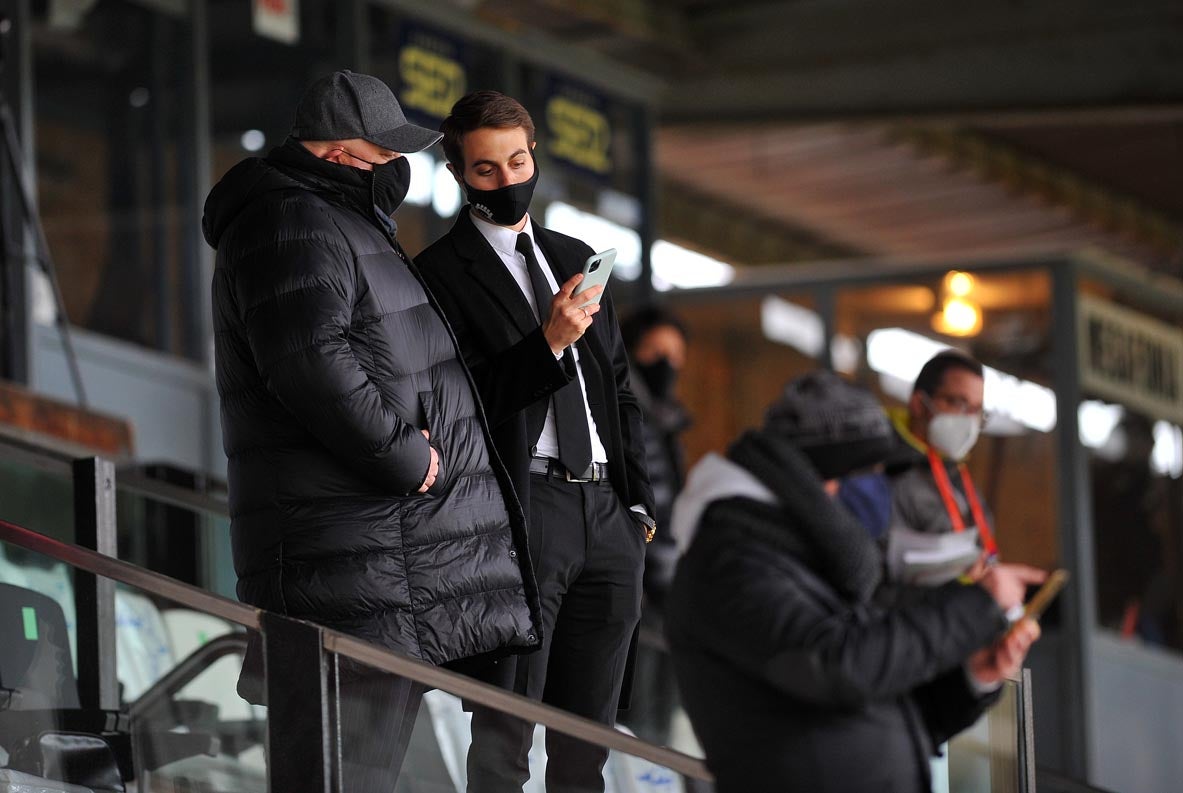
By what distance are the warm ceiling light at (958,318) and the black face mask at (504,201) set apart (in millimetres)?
6260

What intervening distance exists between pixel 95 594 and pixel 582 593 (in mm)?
949

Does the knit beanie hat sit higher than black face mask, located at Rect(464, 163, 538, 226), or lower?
lower

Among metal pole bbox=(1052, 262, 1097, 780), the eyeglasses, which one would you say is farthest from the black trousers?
metal pole bbox=(1052, 262, 1097, 780)

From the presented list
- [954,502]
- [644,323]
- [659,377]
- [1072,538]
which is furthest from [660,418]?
[1072,538]

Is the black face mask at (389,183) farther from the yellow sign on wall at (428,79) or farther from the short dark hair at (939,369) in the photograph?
the yellow sign on wall at (428,79)

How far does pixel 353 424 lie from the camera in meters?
3.14

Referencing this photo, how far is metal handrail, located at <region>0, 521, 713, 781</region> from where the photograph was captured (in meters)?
2.87

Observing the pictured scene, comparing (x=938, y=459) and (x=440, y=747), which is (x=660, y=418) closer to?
(x=938, y=459)

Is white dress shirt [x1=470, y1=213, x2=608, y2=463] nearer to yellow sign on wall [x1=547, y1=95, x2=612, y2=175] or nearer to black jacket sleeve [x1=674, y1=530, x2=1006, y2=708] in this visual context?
black jacket sleeve [x1=674, y1=530, x2=1006, y2=708]

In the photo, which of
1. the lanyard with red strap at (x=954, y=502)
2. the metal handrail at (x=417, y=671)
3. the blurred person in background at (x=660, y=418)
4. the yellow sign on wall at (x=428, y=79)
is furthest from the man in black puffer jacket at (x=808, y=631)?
the yellow sign on wall at (x=428, y=79)

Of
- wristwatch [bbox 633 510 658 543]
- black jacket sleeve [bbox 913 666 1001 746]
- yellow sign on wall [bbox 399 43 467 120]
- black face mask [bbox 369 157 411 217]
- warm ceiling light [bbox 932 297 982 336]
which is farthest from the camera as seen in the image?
yellow sign on wall [bbox 399 43 467 120]

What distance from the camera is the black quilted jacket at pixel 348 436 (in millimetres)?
3148

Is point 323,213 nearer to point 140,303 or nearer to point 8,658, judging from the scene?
point 8,658

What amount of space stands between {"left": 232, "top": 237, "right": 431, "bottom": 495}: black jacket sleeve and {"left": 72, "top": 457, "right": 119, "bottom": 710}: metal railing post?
51cm
